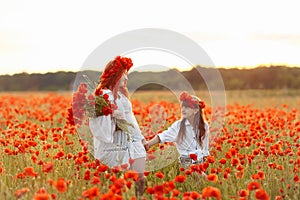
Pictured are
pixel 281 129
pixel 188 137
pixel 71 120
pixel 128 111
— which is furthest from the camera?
pixel 281 129

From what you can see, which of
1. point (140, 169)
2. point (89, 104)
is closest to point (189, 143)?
point (140, 169)

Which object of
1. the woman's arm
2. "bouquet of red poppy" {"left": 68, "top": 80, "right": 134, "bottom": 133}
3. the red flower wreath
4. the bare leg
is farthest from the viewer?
the red flower wreath

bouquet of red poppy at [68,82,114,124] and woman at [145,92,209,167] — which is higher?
bouquet of red poppy at [68,82,114,124]

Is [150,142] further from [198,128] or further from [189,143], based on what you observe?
[198,128]

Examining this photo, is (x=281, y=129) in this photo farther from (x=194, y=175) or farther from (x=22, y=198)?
(x=22, y=198)

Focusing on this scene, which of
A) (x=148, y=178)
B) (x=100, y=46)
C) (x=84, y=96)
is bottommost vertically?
(x=148, y=178)

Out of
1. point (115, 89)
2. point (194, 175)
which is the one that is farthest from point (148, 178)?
point (115, 89)

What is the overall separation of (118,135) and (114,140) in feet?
0.25

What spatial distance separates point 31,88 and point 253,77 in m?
14.5

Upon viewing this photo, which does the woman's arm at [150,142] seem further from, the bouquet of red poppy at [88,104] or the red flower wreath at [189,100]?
the bouquet of red poppy at [88,104]

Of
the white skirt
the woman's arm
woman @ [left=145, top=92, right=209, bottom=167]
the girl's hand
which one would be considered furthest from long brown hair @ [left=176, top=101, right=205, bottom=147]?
the girl's hand

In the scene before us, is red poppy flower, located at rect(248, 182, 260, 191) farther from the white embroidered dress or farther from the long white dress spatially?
the white embroidered dress

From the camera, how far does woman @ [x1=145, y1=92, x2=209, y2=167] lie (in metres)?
6.23

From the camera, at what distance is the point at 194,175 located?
18.9 ft
